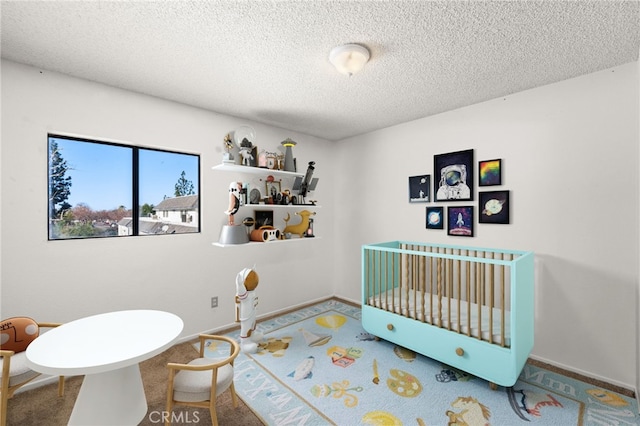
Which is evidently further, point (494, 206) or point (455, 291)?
point (455, 291)

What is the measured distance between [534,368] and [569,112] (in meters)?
2.14

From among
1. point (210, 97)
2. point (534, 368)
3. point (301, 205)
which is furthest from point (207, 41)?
point (534, 368)

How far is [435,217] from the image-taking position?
10.2 feet

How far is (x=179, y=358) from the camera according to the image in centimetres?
247

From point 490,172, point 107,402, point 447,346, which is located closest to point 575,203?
point 490,172

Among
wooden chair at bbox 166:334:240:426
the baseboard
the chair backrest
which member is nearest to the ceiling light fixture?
wooden chair at bbox 166:334:240:426

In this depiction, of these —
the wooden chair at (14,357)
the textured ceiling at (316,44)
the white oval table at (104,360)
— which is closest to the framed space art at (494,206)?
the textured ceiling at (316,44)

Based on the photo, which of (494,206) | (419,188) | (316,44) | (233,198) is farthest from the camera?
(419,188)

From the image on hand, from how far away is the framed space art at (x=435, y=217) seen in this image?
306cm

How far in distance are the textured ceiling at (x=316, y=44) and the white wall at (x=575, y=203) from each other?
23 cm

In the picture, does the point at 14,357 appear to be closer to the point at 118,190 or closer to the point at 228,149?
the point at 118,190

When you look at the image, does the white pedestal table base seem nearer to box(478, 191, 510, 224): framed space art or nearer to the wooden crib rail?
the wooden crib rail

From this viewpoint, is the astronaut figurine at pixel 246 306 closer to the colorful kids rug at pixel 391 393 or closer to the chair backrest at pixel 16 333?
the colorful kids rug at pixel 391 393

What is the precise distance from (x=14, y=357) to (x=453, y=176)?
3721mm
